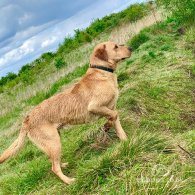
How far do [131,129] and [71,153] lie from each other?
1161mm

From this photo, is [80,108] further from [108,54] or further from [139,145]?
[139,145]

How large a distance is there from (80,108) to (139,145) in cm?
154

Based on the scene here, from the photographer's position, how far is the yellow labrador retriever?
7.77 metres

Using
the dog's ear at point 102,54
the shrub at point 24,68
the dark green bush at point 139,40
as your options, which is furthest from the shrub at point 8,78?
the dog's ear at point 102,54

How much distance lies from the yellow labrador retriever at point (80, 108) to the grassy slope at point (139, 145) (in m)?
0.50

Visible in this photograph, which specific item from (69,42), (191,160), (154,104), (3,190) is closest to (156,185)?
(191,160)

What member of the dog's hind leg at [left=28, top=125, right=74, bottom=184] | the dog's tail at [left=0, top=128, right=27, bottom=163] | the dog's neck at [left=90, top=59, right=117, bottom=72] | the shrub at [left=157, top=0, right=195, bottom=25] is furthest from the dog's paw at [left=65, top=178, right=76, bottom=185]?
the shrub at [left=157, top=0, right=195, bottom=25]

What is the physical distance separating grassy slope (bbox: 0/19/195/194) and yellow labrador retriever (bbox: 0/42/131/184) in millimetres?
504

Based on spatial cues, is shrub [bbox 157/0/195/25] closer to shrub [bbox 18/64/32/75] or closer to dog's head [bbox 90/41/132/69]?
dog's head [bbox 90/41/132/69]

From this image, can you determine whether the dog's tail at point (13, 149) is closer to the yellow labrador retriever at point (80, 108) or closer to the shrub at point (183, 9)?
the yellow labrador retriever at point (80, 108)

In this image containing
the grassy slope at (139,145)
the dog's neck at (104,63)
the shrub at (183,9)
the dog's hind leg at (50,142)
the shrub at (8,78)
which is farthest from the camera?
the shrub at (8,78)

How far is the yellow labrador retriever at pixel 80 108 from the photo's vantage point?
25.5 ft

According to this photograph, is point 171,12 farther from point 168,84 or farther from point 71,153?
point 71,153

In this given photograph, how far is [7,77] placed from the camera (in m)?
42.2
